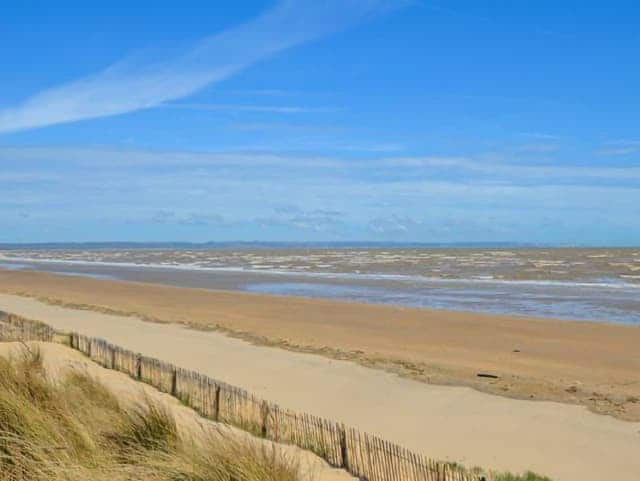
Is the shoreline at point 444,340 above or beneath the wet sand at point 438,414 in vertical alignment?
above

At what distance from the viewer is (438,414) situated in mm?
12195

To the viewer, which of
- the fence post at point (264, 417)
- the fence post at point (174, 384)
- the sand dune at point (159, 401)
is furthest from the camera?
the fence post at point (174, 384)

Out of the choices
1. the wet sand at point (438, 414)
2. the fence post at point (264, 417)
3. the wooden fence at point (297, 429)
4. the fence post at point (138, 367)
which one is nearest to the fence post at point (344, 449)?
the wooden fence at point (297, 429)

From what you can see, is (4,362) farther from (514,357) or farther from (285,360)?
(514,357)

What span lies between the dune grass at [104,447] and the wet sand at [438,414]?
4.56 metres

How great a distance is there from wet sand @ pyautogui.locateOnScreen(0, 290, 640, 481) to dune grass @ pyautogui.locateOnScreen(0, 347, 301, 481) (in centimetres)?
456

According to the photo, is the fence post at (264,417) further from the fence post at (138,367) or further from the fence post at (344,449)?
the fence post at (138,367)

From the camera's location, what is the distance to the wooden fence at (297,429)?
7438mm

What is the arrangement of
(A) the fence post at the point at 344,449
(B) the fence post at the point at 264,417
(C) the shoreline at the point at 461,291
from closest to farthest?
(A) the fence post at the point at 344,449
(B) the fence post at the point at 264,417
(C) the shoreline at the point at 461,291

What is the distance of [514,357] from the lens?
58.7 feet

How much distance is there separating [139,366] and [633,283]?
34327 millimetres

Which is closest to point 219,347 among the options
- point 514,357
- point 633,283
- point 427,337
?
point 427,337

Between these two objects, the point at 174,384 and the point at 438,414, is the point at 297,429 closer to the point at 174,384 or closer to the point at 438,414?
the point at 174,384

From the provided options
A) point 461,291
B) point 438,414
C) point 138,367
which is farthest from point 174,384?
point 461,291
